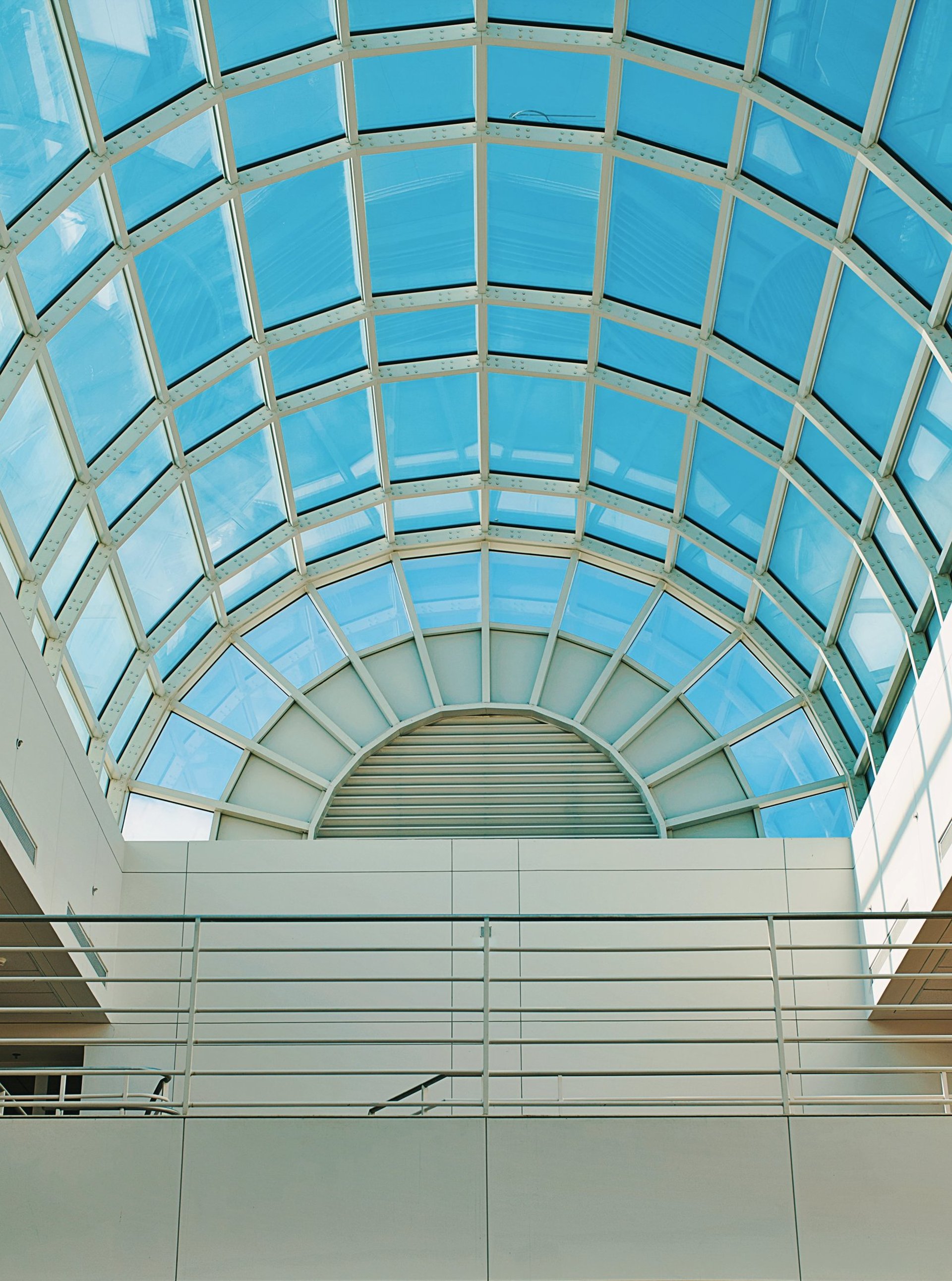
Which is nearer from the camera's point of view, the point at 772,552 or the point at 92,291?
the point at 92,291

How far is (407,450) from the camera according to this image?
23.0 meters

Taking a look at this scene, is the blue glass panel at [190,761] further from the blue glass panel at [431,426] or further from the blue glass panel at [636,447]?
the blue glass panel at [636,447]

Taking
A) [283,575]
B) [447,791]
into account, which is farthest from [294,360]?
[447,791]

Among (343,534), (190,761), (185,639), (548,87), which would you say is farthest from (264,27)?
(190,761)

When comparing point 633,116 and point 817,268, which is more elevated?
point 633,116

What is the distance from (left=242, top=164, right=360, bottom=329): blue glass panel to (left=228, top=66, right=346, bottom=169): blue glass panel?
516mm

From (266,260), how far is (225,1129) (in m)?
13.0

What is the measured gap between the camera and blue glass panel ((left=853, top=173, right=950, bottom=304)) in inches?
562

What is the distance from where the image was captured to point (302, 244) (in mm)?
18531

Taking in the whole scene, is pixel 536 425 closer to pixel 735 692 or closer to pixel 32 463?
pixel 735 692

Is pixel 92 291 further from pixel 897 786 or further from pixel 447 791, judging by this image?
pixel 897 786

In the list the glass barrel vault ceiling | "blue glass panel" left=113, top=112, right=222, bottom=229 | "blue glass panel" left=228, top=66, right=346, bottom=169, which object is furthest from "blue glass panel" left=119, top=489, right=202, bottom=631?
"blue glass panel" left=228, top=66, right=346, bottom=169

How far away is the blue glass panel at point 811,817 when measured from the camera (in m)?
21.8

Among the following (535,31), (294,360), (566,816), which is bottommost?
(566,816)
